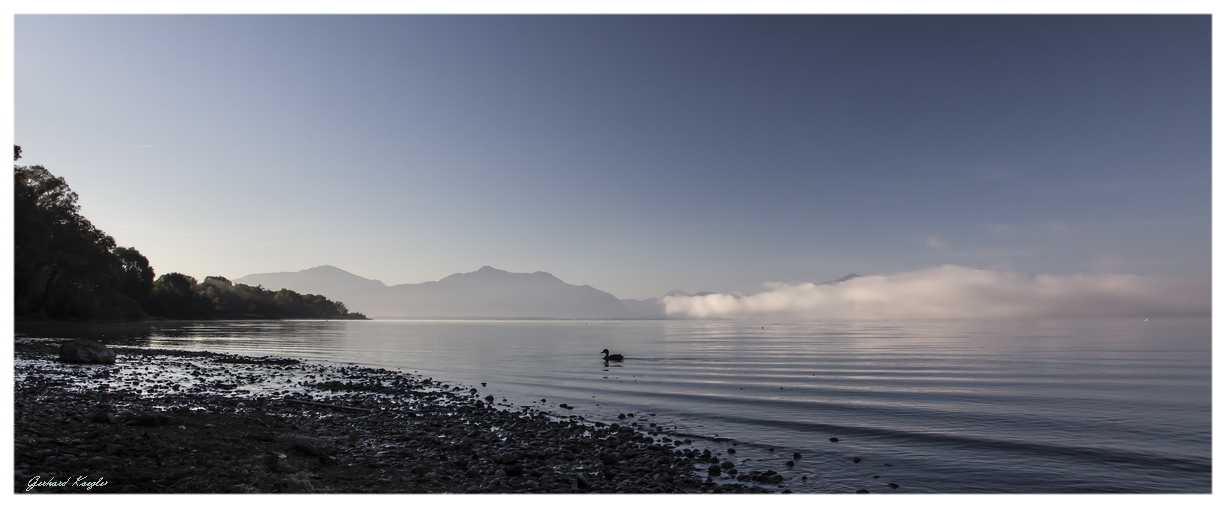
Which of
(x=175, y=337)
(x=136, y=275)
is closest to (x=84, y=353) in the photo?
(x=175, y=337)

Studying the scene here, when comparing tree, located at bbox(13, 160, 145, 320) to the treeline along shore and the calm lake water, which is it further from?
the calm lake water

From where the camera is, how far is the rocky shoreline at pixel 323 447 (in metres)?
9.48

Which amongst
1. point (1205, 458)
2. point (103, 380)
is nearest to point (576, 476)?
point (1205, 458)

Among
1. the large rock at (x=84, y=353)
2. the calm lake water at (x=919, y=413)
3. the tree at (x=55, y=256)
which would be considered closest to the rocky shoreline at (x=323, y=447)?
the calm lake water at (x=919, y=413)

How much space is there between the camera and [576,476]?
11.1m

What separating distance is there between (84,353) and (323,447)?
28.4m

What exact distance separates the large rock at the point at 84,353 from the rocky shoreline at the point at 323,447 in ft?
38.7

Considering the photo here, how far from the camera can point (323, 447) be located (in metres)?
12.5

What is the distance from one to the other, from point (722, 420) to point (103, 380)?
25141 mm

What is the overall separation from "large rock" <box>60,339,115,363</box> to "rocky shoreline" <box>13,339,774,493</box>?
11.8 metres

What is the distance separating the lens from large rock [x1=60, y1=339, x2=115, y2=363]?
29.9m

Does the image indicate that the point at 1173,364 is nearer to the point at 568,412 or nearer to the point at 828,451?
the point at 828,451
